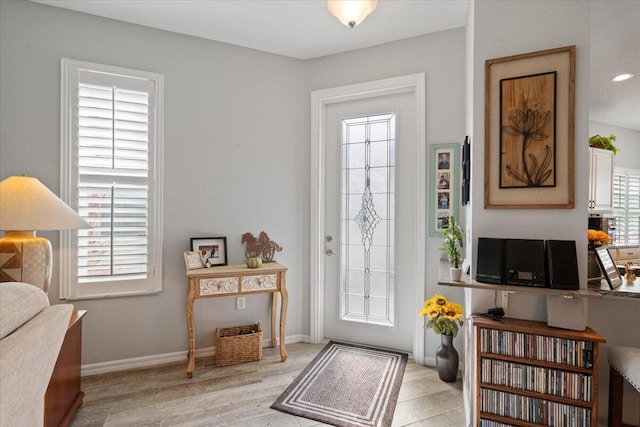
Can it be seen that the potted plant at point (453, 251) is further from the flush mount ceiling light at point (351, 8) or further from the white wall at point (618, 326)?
the flush mount ceiling light at point (351, 8)

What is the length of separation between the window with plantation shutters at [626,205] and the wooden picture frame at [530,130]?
4.18 m

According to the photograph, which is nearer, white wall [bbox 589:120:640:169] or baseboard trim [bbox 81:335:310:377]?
baseboard trim [bbox 81:335:310:377]

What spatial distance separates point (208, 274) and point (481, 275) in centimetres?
187

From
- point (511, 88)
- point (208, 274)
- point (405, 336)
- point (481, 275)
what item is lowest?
point (405, 336)

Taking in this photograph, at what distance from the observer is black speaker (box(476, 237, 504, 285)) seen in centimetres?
163

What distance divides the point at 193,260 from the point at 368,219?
1564mm

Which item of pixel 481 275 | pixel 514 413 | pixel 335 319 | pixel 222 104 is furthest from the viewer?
pixel 335 319

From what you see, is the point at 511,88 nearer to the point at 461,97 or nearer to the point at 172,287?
the point at 461,97

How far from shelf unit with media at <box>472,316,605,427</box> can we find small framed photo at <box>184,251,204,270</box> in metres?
2.04

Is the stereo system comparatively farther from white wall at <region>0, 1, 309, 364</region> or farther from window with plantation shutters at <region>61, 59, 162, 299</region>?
window with plantation shutters at <region>61, 59, 162, 299</region>

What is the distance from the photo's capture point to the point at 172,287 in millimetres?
2697

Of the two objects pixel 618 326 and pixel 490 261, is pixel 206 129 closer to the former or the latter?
pixel 490 261

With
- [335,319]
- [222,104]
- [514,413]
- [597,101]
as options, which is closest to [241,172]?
[222,104]

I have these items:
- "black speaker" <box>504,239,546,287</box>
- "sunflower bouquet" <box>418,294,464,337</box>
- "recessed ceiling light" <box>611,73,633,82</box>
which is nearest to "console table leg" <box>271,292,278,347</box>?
"sunflower bouquet" <box>418,294,464,337</box>
